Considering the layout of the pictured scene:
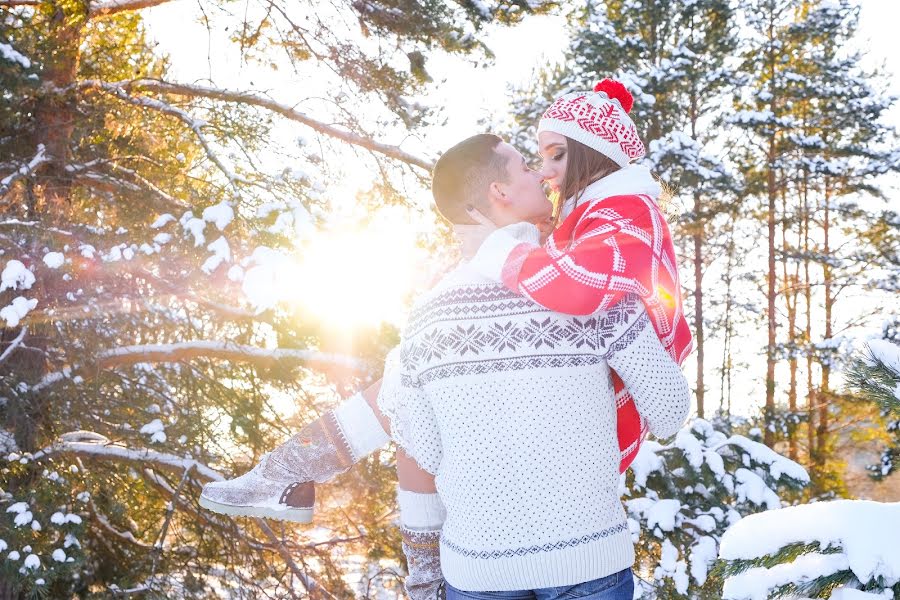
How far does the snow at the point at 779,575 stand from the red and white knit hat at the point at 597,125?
1.14 meters

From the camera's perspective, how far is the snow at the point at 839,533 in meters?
1.28

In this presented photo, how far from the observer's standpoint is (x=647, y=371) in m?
1.73

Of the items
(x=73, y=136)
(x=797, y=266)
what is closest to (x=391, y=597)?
(x=73, y=136)

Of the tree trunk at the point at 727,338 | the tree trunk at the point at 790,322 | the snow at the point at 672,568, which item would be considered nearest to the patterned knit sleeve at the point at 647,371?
the snow at the point at 672,568

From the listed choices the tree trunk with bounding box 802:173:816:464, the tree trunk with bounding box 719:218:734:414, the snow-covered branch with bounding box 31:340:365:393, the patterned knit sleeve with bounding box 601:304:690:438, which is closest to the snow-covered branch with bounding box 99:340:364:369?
the snow-covered branch with bounding box 31:340:365:393

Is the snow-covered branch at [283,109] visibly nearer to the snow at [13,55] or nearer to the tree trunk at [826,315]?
the snow at [13,55]

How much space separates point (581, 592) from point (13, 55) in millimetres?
4764

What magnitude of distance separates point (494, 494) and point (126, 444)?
178 inches

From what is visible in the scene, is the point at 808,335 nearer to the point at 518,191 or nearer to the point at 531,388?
the point at 518,191

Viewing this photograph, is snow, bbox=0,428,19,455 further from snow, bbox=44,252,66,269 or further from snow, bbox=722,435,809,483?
snow, bbox=722,435,809,483

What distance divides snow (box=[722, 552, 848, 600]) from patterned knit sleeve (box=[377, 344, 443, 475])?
72cm

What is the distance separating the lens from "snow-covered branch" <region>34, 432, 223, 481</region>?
5141 mm

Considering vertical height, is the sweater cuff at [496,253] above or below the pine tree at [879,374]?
above

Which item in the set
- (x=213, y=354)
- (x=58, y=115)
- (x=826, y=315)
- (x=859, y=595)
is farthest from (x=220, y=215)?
(x=826, y=315)
